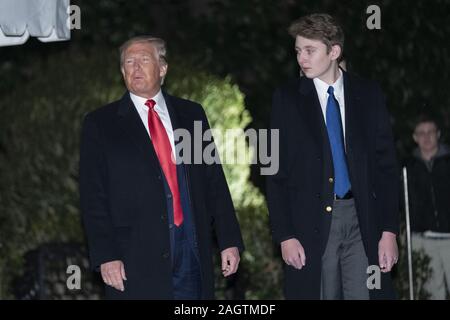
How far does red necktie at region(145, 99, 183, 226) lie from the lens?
7609mm

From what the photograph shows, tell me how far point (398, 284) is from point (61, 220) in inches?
126

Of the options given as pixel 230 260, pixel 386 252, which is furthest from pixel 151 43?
pixel 386 252

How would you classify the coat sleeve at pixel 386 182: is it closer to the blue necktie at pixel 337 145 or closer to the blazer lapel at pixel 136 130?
the blue necktie at pixel 337 145

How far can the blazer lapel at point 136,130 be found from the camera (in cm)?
765

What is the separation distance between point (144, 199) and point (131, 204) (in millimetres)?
93

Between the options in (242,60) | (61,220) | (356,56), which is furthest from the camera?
(242,60)

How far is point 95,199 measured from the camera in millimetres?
7602

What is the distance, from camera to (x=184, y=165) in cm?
768

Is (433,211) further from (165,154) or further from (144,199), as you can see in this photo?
(144,199)

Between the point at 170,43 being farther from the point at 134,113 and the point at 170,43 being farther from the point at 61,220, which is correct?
the point at 134,113

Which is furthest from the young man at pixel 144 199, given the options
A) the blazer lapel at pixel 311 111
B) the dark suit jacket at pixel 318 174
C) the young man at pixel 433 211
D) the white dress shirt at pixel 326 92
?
the young man at pixel 433 211

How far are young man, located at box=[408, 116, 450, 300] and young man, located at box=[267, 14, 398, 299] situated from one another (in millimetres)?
3974

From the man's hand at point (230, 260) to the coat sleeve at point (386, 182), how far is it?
0.92 metres
